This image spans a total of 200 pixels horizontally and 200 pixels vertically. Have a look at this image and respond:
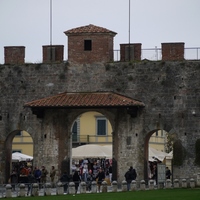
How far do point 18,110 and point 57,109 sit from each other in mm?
2653

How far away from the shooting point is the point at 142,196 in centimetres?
6072

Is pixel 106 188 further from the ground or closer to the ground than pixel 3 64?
closer to the ground

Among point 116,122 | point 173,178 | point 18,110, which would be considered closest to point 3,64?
point 18,110

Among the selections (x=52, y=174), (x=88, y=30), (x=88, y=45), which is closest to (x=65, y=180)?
(x=52, y=174)

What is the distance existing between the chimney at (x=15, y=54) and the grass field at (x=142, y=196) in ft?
46.7

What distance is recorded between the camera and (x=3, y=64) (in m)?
75.4

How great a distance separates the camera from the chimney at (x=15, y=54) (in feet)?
248

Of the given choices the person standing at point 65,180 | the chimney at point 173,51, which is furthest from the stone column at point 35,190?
the chimney at point 173,51

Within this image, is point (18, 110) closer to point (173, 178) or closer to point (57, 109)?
point (57, 109)

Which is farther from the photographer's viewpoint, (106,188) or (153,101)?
(153,101)

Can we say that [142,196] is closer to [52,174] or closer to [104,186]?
[104,186]

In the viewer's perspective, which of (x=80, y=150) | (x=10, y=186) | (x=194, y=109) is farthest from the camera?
(x=80, y=150)

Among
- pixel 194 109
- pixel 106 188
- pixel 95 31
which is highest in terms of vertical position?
pixel 95 31

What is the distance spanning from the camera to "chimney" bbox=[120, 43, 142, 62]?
A: 242 ft
